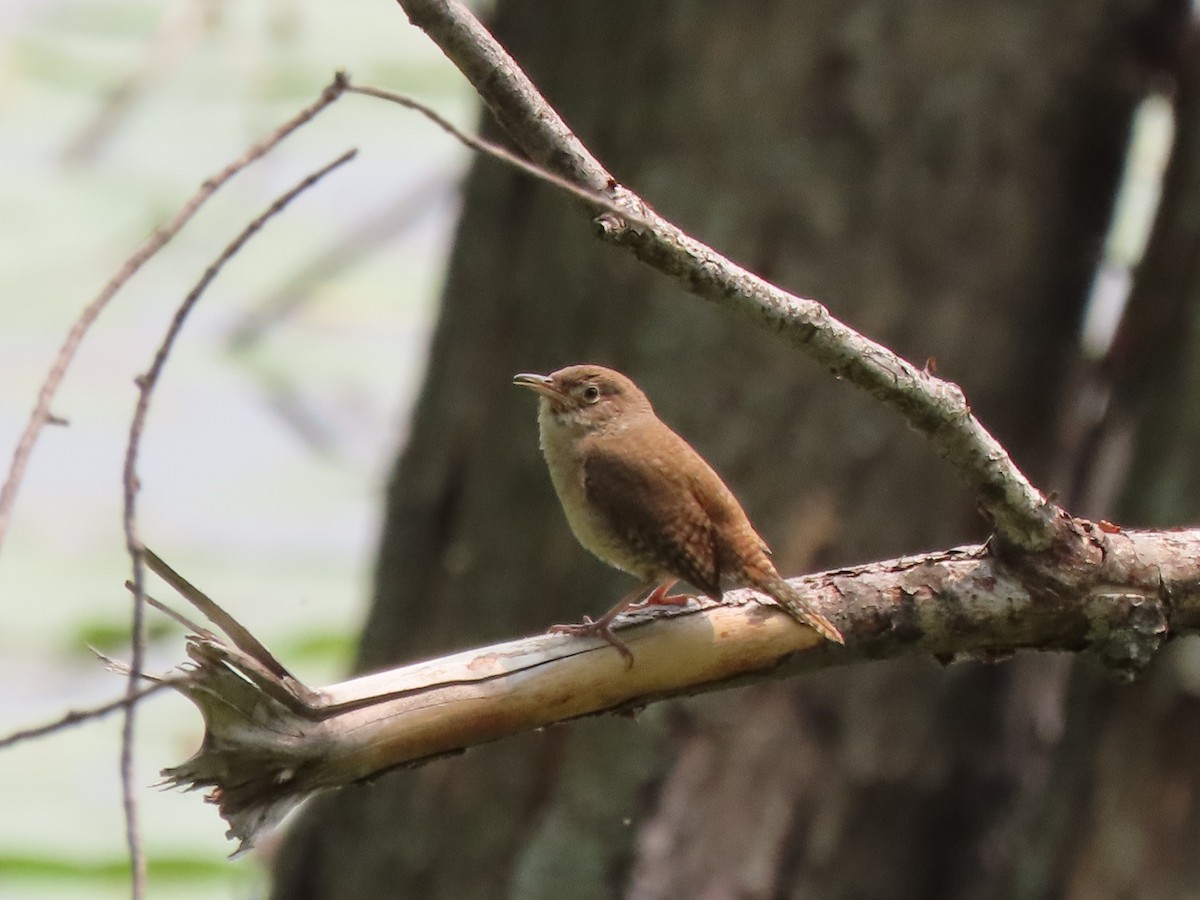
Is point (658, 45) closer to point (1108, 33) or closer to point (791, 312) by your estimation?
point (1108, 33)

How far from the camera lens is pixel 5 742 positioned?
157cm

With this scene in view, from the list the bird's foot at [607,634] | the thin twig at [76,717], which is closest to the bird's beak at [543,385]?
the bird's foot at [607,634]

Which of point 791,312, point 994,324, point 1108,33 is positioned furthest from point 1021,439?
point 791,312

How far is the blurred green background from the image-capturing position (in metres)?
6.00

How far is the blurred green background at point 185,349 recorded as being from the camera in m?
6.00

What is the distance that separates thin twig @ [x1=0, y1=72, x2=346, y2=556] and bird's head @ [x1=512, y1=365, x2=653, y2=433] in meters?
1.62

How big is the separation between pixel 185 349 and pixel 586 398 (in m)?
5.59

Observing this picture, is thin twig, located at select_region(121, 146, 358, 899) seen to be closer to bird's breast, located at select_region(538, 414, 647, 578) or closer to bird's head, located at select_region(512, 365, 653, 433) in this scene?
bird's breast, located at select_region(538, 414, 647, 578)

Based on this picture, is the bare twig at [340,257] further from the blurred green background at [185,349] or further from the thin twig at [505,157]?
the thin twig at [505,157]

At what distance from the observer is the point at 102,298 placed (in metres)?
1.63

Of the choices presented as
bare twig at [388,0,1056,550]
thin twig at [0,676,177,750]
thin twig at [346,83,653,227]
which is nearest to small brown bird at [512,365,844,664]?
bare twig at [388,0,1056,550]

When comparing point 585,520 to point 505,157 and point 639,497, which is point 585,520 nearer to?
point 639,497

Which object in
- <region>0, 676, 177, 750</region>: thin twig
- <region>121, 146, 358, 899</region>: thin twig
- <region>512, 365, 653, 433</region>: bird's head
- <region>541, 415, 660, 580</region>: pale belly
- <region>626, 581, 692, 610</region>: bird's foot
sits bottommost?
<region>0, 676, 177, 750</region>: thin twig

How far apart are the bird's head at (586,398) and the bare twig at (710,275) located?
1143 millimetres
